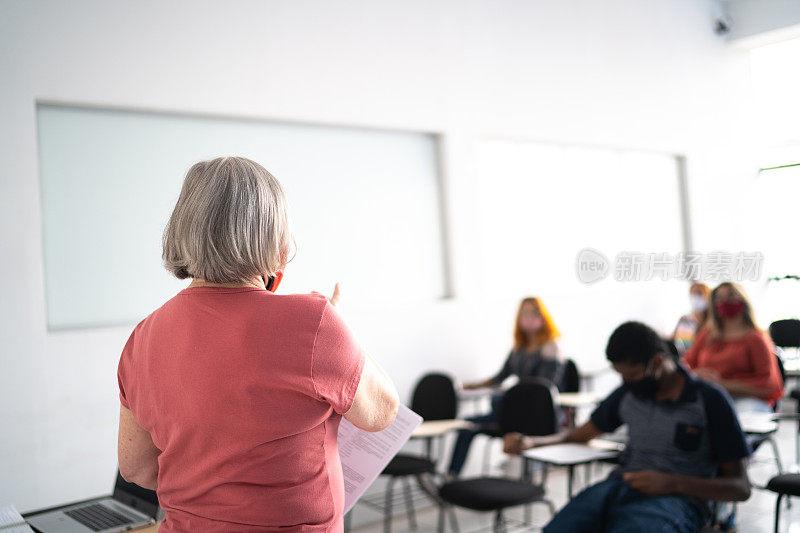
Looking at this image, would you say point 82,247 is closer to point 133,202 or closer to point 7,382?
point 133,202

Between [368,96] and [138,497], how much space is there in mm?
3087

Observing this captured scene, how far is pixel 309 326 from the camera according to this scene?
114cm

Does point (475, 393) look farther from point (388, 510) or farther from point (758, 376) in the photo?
point (758, 376)

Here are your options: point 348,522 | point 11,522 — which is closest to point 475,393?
point 348,522

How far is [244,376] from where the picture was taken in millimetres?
1145

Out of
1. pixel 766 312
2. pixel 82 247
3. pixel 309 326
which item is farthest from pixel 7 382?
pixel 766 312

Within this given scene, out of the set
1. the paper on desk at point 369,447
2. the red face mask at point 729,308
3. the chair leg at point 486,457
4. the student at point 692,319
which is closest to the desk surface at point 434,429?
the chair leg at point 486,457

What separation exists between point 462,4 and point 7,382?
3823 millimetres

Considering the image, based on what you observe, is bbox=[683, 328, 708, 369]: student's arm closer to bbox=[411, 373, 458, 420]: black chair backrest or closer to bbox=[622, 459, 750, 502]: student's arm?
bbox=[411, 373, 458, 420]: black chair backrest

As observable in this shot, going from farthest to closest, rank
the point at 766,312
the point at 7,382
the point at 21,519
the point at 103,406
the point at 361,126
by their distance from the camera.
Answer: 1. the point at 766,312
2. the point at 361,126
3. the point at 103,406
4. the point at 7,382
5. the point at 21,519

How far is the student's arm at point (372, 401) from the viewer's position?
120 cm

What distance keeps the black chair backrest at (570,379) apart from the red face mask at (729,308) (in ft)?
3.38

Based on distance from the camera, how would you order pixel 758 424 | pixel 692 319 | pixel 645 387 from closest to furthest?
pixel 645 387 → pixel 758 424 → pixel 692 319

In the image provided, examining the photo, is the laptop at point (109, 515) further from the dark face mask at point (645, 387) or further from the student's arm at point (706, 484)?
the dark face mask at point (645, 387)
